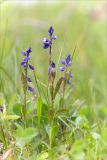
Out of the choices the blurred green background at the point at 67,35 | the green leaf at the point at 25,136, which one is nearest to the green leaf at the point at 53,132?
the green leaf at the point at 25,136

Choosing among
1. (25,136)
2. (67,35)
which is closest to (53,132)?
(25,136)

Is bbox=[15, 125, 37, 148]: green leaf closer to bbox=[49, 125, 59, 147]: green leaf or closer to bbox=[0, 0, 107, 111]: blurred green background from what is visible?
bbox=[49, 125, 59, 147]: green leaf

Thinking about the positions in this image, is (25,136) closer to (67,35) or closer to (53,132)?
(53,132)

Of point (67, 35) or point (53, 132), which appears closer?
point (53, 132)

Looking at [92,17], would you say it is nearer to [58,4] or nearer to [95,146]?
[58,4]

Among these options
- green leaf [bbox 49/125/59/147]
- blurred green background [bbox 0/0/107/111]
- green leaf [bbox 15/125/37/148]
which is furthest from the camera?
blurred green background [bbox 0/0/107/111]

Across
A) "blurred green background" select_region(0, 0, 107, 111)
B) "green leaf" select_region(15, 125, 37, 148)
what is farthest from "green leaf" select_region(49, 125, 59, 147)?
"blurred green background" select_region(0, 0, 107, 111)

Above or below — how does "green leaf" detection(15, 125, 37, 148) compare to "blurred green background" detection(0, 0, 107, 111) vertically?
below

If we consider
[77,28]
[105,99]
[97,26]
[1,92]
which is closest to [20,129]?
[1,92]
